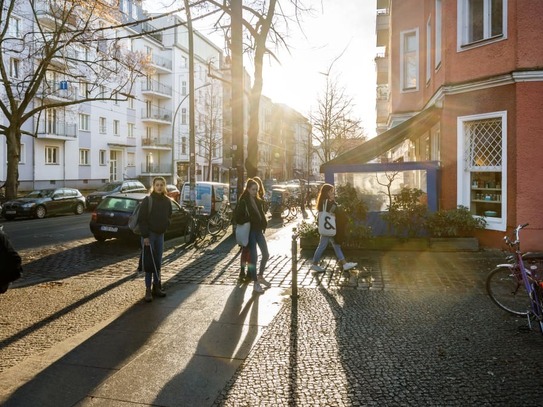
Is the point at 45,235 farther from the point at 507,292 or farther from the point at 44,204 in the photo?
the point at 507,292

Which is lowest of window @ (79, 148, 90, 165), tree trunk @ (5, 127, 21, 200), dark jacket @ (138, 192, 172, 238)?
dark jacket @ (138, 192, 172, 238)

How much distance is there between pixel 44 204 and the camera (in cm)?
2594

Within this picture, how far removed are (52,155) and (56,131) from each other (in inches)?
75.0

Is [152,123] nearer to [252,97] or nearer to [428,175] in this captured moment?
[252,97]

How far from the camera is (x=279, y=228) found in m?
19.7

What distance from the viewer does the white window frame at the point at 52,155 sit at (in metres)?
39.6

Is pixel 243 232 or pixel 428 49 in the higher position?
pixel 428 49

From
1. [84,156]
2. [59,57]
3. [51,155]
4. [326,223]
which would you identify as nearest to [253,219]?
[326,223]

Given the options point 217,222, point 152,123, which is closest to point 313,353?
point 217,222

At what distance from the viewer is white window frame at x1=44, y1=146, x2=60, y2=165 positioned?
3956 centimetres

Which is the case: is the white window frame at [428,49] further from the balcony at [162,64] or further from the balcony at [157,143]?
the balcony at [162,64]

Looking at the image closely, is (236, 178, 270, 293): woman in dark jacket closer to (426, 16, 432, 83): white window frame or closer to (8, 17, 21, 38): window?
(426, 16, 432, 83): white window frame

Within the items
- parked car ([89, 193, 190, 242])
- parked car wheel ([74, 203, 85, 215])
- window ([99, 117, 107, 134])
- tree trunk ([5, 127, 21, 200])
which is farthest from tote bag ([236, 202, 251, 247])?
window ([99, 117, 107, 134])

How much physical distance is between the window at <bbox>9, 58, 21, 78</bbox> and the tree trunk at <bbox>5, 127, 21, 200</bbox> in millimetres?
11122
